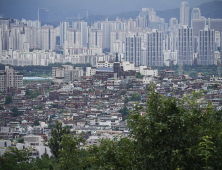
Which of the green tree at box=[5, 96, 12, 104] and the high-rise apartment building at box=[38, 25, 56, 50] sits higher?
the high-rise apartment building at box=[38, 25, 56, 50]

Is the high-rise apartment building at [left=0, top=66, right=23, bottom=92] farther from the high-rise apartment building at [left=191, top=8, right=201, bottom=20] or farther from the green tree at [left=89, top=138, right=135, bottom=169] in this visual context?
the high-rise apartment building at [left=191, top=8, right=201, bottom=20]

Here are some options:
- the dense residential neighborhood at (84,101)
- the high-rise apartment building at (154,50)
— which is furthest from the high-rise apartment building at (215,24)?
the dense residential neighborhood at (84,101)

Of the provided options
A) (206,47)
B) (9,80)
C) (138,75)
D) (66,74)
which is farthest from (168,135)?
(206,47)

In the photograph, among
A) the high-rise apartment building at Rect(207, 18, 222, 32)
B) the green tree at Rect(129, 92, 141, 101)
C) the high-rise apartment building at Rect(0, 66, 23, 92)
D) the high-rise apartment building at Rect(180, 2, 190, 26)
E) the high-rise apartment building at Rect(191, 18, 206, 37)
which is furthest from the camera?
the high-rise apartment building at Rect(180, 2, 190, 26)

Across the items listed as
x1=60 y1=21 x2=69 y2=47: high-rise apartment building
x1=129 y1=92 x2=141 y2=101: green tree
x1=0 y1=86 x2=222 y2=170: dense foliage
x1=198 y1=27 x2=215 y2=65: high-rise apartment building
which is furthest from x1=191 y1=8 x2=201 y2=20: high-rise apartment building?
x1=0 y1=86 x2=222 y2=170: dense foliage

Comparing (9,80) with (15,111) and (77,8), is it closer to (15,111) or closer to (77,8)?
(15,111)

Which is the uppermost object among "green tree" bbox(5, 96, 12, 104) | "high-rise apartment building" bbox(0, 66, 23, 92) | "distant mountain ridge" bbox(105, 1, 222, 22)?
"distant mountain ridge" bbox(105, 1, 222, 22)

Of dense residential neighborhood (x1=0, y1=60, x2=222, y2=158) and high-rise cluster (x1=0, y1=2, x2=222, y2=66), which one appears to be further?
high-rise cluster (x1=0, y1=2, x2=222, y2=66)
